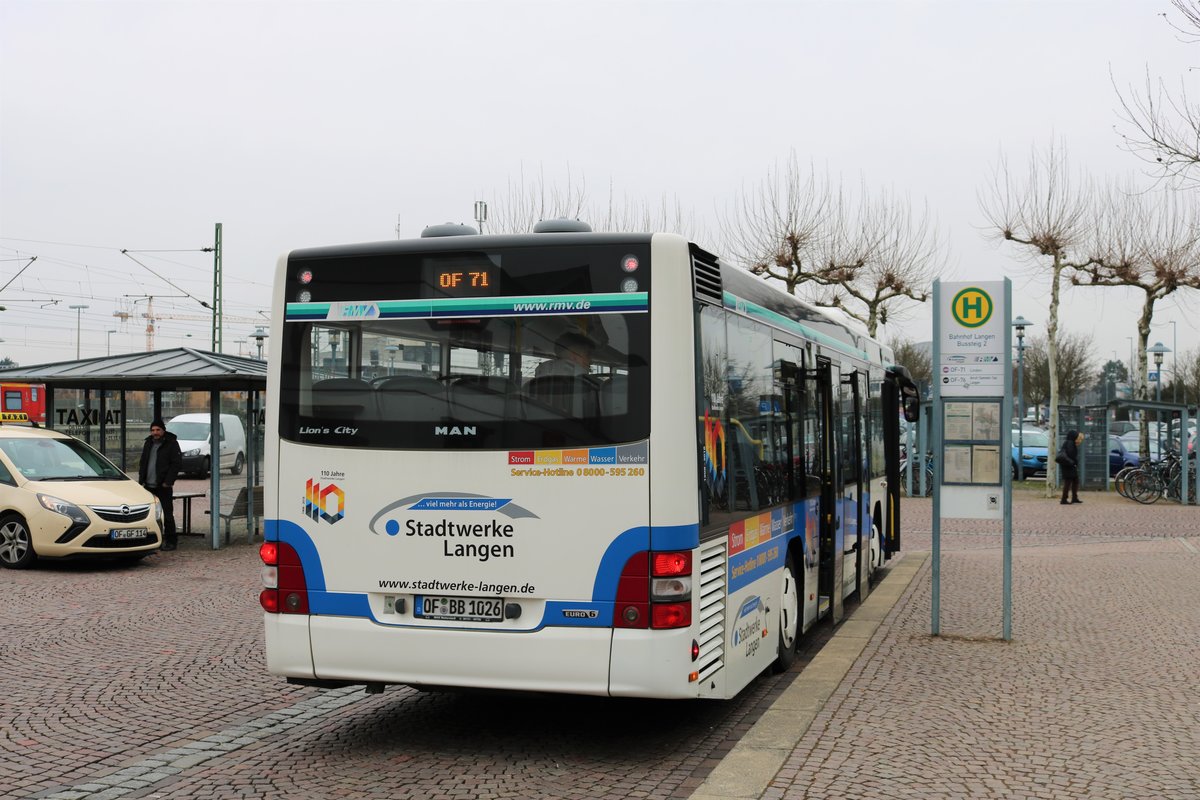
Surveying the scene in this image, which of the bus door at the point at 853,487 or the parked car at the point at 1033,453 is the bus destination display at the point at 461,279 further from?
the parked car at the point at 1033,453

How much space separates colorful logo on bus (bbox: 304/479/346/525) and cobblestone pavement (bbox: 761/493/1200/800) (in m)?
2.56

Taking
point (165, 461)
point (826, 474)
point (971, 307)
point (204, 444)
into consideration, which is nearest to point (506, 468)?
point (826, 474)

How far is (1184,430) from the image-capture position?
2639 centimetres

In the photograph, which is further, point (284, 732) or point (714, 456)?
point (284, 732)

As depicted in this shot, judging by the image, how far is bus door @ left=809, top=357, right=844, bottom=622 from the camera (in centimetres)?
995

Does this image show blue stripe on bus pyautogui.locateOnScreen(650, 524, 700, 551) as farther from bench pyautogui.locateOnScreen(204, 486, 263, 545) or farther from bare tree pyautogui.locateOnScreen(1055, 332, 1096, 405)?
bare tree pyautogui.locateOnScreen(1055, 332, 1096, 405)

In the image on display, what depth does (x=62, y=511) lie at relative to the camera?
48.5ft

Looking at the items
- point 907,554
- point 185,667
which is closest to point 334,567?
point 185,667

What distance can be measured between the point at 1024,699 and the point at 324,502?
14.6ft

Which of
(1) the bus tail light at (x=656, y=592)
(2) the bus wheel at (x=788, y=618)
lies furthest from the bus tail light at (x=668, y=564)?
(2) the bus wheel at (x=788, y=618)

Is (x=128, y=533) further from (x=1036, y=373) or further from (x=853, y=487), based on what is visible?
(x=1036, y=373)

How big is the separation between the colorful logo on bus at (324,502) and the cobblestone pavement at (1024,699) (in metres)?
2.56

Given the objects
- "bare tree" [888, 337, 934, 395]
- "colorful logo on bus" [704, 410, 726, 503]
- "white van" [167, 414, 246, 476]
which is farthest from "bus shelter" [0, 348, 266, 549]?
"bare tree" [888, 337, 934, 395]

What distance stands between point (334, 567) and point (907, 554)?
12724 millimetres
